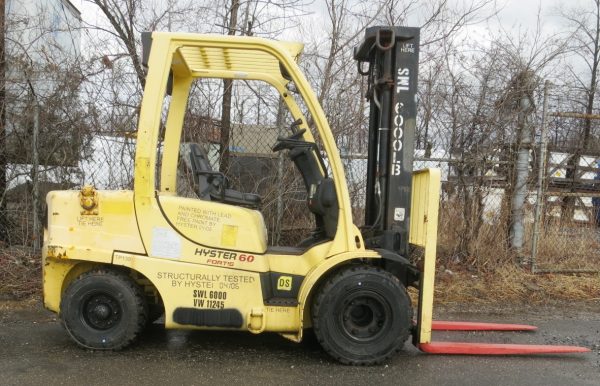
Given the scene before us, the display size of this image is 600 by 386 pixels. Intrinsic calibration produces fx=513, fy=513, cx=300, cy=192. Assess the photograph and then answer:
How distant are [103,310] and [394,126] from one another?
9.55 feet

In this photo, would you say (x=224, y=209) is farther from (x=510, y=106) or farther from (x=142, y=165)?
(x=510, y=106)

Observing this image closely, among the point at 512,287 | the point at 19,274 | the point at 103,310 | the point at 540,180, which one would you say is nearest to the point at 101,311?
the point at 103,310

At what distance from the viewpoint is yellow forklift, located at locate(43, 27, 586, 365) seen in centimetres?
412

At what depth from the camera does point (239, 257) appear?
4.21 metres

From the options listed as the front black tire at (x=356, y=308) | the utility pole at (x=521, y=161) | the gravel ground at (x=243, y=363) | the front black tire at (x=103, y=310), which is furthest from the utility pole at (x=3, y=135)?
the utility pole at (x=521, y=161)

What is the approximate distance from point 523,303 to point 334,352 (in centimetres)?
339

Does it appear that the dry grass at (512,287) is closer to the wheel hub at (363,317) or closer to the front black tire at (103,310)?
the wheel hub at (363,317)

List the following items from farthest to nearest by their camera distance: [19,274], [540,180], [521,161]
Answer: [521,161] → [540,180] → [19,274]

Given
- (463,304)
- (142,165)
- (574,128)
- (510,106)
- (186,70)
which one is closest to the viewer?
(142,165)

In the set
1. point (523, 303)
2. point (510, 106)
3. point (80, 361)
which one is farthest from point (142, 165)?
point (510, 106)

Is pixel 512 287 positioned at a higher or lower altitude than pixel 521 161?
lower

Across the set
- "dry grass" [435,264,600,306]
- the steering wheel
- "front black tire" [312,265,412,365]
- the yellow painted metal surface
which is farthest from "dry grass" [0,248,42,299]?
"dry grass" [435,264,600,306]

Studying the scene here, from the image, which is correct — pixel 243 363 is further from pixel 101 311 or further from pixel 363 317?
pixel 101 311

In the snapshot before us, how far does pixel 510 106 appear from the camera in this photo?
293 inches
